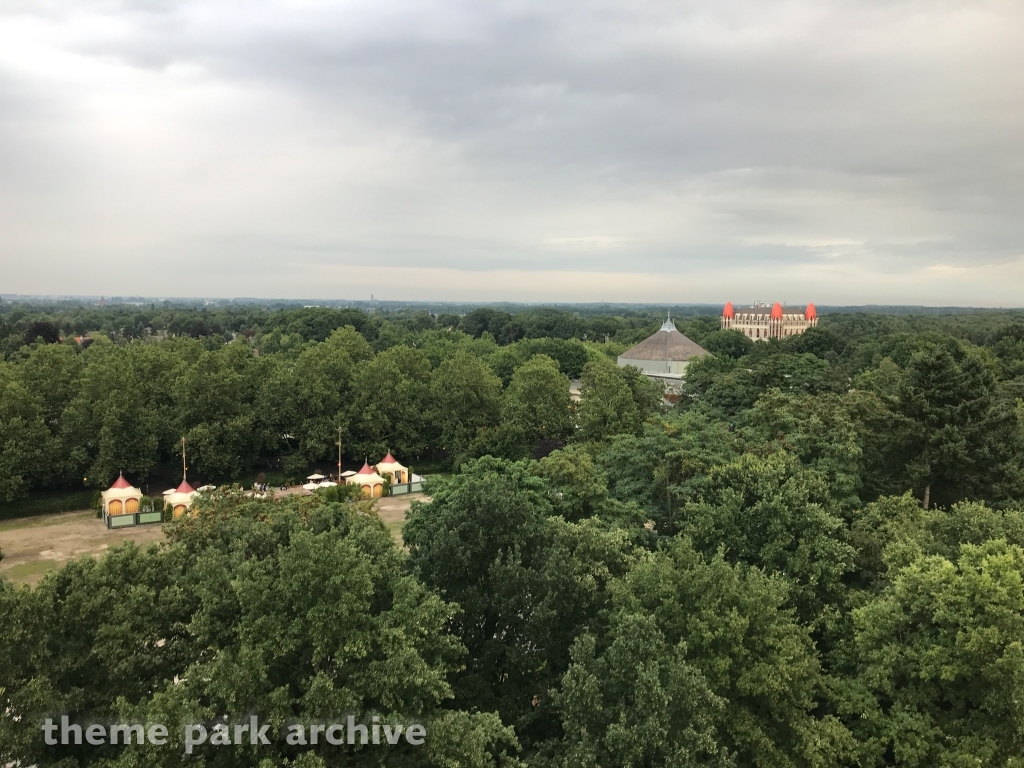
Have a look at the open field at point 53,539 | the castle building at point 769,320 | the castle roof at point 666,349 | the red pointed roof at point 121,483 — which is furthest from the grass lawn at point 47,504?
the castle building at point 769,320

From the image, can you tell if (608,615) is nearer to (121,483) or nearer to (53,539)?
(53,539)

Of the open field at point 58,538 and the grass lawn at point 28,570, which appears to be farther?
the open field at point 58,538

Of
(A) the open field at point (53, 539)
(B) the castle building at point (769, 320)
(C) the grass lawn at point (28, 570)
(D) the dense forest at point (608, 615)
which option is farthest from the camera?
(B) the castle building at point (769, 320)

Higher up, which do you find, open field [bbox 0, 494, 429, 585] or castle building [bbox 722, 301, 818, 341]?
castle building [bbox 722, 301, 818, 341]

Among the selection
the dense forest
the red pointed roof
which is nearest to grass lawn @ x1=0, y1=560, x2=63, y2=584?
the red pointed roof

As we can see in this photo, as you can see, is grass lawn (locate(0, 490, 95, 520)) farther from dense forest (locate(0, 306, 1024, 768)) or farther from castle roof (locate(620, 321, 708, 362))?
castle roof (locate(620, 321, 708, 362))

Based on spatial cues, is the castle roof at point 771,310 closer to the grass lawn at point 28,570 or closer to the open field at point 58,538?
the open field at point 58,538
